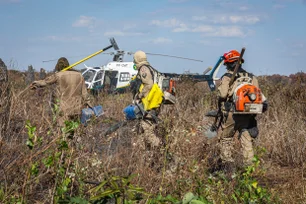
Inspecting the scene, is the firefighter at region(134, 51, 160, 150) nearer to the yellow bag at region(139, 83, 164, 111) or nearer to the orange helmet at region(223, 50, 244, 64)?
the yellow bag at region(139, 83, 164, 111)

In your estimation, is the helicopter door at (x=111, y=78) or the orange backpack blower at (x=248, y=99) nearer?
the orange backpack blower at (x=248, y=99)

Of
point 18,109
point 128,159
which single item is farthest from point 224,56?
point 18,109

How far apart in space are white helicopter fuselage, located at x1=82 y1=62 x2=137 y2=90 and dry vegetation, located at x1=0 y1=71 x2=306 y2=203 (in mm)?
13950

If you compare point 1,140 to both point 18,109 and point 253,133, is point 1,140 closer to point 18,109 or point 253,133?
point 18,109

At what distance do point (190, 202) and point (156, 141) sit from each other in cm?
415

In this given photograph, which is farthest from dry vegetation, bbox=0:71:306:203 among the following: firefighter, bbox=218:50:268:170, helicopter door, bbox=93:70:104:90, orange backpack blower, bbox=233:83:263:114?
helicopter door, bbox=93:70:104:90

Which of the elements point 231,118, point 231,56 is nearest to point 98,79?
point 231,118

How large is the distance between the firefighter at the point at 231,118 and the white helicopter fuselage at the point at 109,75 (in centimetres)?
1408

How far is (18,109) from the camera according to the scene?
5758 millimetres

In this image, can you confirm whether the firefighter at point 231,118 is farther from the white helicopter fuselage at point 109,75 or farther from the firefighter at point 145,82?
the white helicopter fuselage at point 109,75

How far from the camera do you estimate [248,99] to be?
26.3ft

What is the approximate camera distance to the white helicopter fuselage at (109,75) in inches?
895

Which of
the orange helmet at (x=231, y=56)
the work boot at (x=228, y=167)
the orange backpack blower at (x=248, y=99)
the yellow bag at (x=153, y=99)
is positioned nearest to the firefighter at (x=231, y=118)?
the orange helmet at (x=231, y=56)

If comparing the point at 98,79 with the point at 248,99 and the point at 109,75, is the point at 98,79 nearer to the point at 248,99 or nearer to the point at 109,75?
the point at 109,75
